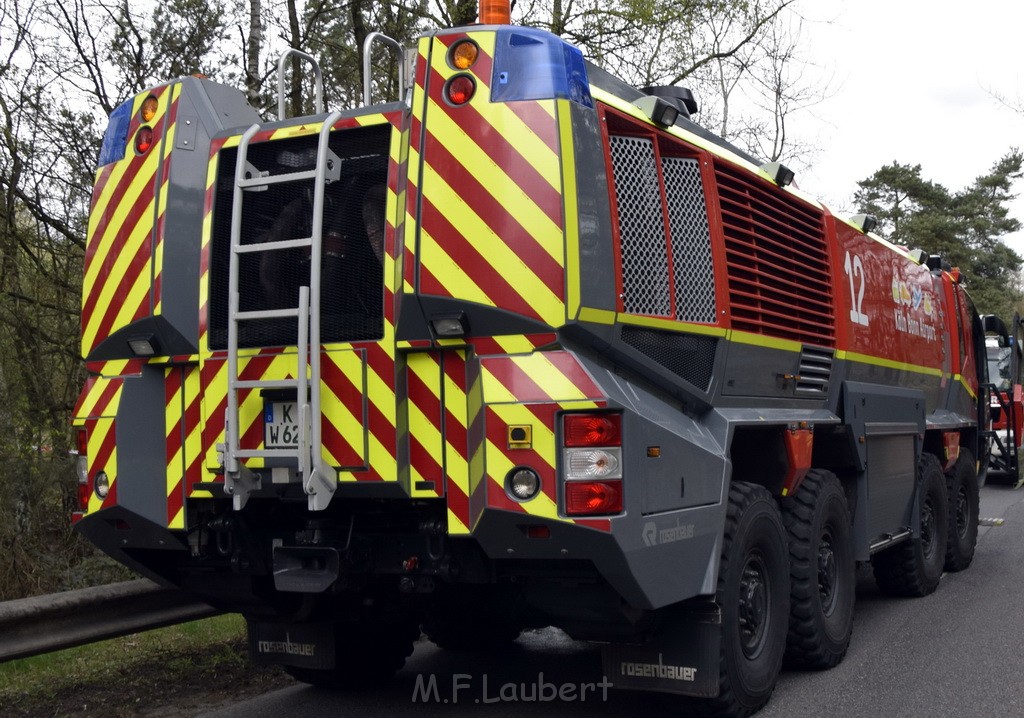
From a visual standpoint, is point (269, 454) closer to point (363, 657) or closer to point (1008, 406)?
point (363, 657)

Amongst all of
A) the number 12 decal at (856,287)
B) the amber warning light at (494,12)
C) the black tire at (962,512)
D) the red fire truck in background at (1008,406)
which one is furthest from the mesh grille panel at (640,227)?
the red fire truck in background at (1008,406)

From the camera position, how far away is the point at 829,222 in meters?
6.99

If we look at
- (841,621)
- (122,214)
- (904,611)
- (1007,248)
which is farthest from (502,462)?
(1007,248)

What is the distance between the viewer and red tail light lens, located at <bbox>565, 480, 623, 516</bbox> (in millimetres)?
4078

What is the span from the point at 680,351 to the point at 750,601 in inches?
53.4

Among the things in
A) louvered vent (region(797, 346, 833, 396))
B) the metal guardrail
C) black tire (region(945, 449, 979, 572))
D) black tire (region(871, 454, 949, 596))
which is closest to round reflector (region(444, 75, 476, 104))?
louvered vent (region(797, 346, 833, 396))

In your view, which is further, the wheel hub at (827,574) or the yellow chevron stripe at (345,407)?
the wheel hub at (827,574)

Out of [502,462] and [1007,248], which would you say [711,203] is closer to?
[502,462]

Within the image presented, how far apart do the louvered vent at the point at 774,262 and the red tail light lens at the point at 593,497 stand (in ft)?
5.19

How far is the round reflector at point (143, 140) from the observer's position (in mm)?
5145

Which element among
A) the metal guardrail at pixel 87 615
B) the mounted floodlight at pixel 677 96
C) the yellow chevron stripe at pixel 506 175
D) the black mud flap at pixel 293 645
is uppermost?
the mounted floodlight at pixel 677 96

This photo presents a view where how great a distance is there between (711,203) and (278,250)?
2094mm

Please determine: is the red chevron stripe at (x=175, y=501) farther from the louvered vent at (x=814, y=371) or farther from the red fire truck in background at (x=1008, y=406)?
the red fire truck in background at (x=1008, y=406)

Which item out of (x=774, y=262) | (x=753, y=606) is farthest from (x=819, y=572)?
(x=774, y=262)
